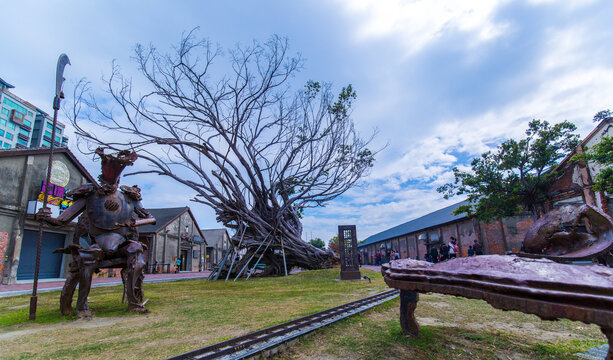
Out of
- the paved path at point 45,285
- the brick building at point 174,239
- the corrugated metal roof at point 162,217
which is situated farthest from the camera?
the corrugated metal roof at point 162,217

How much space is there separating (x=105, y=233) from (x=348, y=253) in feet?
33.0

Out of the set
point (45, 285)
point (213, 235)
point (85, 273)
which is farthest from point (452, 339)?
point (213, 235)

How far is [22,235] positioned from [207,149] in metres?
10.6

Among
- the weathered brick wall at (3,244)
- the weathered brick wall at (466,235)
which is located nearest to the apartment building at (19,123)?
the weathered brick wall at (3,244)

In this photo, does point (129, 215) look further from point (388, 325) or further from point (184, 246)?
point (184, 246)

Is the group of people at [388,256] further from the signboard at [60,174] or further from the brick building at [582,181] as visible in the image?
the signboard at [60,174]

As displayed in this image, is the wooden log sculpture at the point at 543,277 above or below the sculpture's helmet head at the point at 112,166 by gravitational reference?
below

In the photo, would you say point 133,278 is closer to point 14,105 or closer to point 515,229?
point 515,229

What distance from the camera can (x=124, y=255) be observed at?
5.54 meters

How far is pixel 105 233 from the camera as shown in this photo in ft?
18.3

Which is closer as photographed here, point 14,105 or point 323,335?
point 323,335

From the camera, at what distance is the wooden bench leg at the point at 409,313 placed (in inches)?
130

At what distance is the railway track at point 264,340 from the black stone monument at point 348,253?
25.4 ft

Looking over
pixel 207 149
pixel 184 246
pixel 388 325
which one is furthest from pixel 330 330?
pixel 184 246
